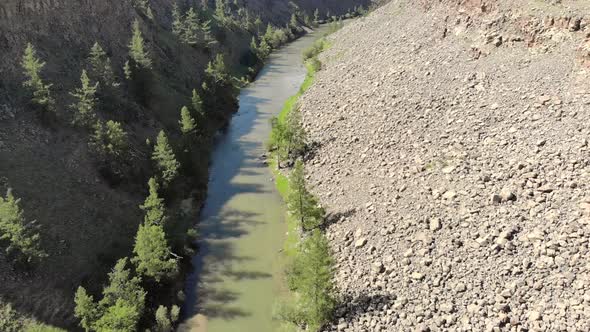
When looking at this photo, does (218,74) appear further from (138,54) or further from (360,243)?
(360,243)

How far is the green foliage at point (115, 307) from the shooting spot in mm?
35906

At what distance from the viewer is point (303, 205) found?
160ft

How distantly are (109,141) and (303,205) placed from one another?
26.2m

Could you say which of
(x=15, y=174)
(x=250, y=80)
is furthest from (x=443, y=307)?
(x=250, y=80)

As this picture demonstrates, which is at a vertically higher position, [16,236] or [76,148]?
[76,148]

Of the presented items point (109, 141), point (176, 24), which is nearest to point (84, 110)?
point (109, 141)

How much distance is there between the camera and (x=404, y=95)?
6550 centimetres

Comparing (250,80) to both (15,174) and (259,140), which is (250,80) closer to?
(259,140)

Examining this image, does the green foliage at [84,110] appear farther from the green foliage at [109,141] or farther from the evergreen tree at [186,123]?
the evergreen tree at [186,123]

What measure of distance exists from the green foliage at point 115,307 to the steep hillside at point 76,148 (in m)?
3.12

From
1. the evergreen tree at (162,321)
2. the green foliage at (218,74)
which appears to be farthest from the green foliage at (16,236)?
the green foliage at (218,74)

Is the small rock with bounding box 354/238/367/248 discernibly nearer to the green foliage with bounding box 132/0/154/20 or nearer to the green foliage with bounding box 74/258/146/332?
the green foliage with bounding box 74/258/146/332

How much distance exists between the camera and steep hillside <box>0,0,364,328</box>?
42.4 m

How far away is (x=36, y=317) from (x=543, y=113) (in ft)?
170
